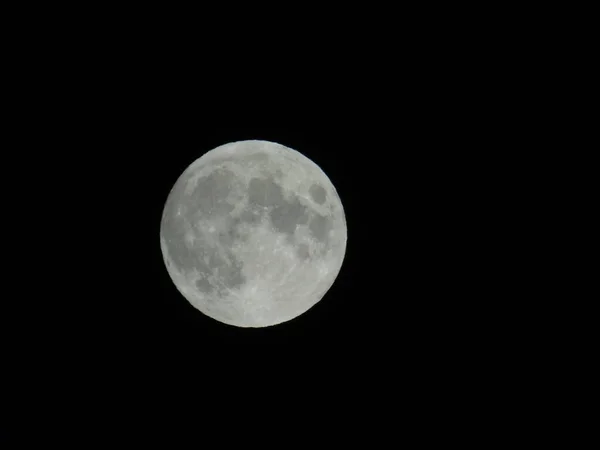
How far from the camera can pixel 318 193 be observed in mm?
4789

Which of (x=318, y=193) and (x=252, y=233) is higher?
(x=318, y=193)

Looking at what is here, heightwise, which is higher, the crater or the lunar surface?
the crater

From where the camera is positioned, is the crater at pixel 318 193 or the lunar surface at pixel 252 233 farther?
the crater at pixel 318 193

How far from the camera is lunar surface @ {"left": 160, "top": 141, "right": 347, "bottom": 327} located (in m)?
4.45

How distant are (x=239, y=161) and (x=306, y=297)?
1.22 metres

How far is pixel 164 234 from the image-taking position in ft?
16.2

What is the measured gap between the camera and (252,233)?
4414 mm

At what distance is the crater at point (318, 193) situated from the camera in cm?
474

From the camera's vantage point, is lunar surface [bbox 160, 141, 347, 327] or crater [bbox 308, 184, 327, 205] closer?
lunar surface [bbox 160, 141, 347, 327]

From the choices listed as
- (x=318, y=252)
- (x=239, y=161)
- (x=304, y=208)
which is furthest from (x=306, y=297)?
(x=239, y=161)

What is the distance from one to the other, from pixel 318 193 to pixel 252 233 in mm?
699

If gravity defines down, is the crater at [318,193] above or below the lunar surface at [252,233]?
above

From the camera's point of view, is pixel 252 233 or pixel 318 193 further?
pixel 318 193

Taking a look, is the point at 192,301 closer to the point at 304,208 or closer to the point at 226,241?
the point at 226,241
